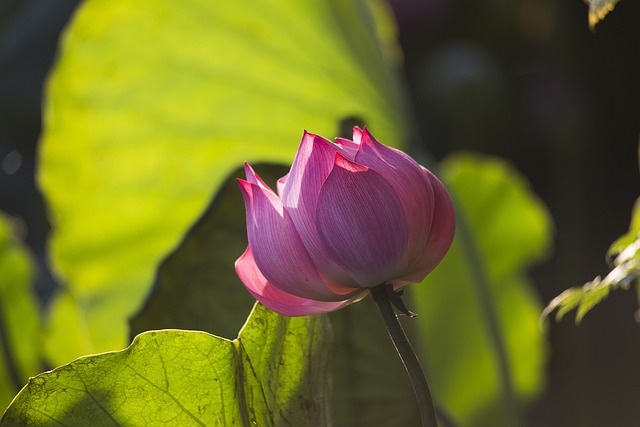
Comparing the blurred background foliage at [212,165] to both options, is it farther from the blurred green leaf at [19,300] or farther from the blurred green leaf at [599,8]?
the blurred green leaf at [599,8]

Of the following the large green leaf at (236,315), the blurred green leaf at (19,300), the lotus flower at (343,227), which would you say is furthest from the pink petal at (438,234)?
the blurred green leaf at (19,300)

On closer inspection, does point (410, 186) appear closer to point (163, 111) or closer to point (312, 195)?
point (312, 195)

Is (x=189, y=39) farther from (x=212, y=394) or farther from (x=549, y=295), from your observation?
(x=549, y=295)

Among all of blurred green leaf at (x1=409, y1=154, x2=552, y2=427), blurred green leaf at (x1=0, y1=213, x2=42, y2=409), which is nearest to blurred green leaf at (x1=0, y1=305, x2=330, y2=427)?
blurred green leaf at (x1=409, y1=154, x2=552, y2=427)

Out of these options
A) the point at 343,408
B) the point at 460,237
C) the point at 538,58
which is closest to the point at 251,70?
the point at 460,237

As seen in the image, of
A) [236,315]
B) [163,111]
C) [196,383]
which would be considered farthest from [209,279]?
[163,111]

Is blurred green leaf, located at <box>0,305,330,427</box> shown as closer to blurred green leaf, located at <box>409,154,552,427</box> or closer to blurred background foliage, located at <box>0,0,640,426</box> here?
blurred background foliage, located at <box>0,0,640,426</box>
